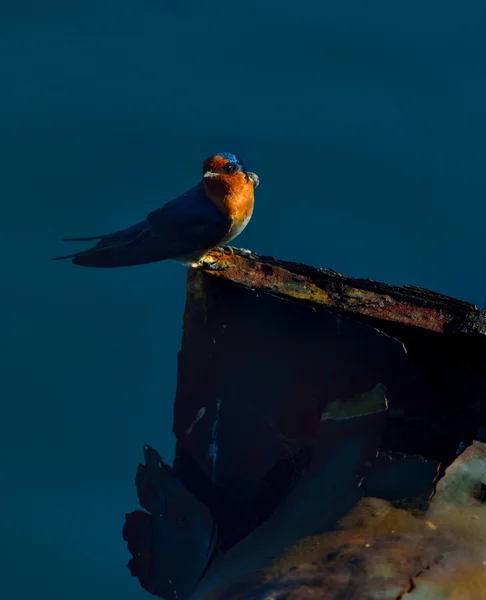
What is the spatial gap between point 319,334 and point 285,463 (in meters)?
0.41

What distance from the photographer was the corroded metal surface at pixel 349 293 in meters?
2.71

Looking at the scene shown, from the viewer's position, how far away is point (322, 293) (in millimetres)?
2893

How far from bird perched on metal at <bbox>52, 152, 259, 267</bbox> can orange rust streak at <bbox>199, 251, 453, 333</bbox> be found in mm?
1381

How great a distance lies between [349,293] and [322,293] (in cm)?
8

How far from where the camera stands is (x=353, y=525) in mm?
2184

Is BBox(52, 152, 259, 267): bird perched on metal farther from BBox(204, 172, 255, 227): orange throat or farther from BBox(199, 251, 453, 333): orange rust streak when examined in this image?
BBox(199, 251, 453, 333): orange rust streak

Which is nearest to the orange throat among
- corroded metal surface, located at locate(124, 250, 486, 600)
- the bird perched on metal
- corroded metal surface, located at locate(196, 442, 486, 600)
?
the bird perched on metal

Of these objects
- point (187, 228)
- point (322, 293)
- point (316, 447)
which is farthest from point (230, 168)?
point (316, 447)

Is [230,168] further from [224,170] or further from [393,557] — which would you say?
[393,557]

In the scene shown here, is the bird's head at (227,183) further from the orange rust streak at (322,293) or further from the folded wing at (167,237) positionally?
the orange rust streak at (322,293)

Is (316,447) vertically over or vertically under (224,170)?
under

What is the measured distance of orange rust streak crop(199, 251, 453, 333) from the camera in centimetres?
272

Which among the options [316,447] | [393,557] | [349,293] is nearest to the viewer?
[393,557]

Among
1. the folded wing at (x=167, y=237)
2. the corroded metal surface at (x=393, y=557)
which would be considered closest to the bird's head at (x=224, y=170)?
the folded wing at (x=167, y=237)
